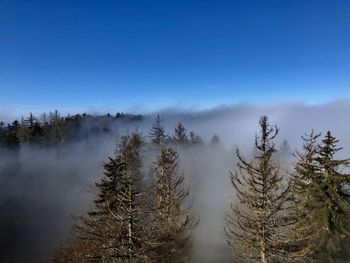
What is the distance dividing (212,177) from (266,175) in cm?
6999

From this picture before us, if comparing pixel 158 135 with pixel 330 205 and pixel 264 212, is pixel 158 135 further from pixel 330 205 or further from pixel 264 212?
pixel 264 212

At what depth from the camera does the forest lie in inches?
795

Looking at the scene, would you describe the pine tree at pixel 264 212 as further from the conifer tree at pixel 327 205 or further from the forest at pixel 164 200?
the conifer tree at pixel 327 205

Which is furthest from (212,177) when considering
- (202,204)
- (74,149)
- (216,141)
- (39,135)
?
(39,135)

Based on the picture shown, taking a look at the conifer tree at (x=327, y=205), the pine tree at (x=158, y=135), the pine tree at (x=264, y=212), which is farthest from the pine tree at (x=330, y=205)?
the pine tree at (x=158, y=135)

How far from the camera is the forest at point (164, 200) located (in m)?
20.2

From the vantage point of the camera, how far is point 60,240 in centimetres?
5388

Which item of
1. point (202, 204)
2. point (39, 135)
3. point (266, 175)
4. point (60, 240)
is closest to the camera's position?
point (266, 175)

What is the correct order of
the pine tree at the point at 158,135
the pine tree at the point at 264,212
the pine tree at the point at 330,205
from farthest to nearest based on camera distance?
1. the pine tree at the point at 158,135
2. the pine tree at the point at 330,205
3. the pine tree at the point at 264,212

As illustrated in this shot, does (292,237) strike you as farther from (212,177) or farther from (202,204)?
(212,177)

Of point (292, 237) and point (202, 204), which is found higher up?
point (292, 237)

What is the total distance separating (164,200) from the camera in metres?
34.3

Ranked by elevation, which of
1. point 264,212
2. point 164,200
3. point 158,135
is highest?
point 158,135

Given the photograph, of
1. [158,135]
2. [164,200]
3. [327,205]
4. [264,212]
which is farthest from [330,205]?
[158,135]
